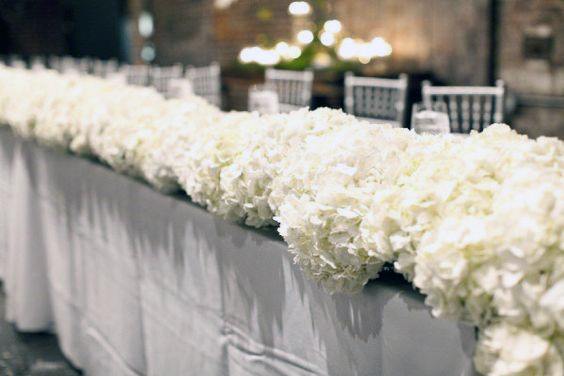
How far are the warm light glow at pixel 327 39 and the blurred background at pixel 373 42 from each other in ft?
0.03

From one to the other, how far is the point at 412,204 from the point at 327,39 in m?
8.09

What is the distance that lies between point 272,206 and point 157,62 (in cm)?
1133

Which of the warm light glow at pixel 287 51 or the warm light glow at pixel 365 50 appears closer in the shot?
the warm light glow at pixel 365 50

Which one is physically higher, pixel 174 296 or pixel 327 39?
pixel 327 39

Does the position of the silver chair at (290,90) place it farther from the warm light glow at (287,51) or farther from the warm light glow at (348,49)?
the warm light glow at (287,51)

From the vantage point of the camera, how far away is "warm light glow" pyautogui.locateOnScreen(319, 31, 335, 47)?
9250 millimetres

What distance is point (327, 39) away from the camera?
9.27 m

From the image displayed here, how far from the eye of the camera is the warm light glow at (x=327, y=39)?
9250 mm

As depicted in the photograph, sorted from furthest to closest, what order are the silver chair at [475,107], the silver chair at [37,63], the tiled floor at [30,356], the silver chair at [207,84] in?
the silver chair at [37,63], the silver chair at [207,84], the silver chair at [475,107], the tiled floor at [30,356]

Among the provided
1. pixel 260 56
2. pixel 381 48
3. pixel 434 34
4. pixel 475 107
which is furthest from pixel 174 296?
pixel 260 56

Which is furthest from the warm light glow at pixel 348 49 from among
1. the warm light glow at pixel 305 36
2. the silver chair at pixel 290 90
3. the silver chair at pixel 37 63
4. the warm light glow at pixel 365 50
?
the silver chair at pixel 37 63

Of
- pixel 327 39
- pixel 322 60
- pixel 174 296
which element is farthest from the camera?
pixel 327 39

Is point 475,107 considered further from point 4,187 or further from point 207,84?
point 207,84

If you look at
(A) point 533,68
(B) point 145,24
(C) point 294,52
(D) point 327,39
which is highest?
(B) point 145,24
